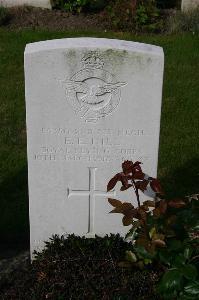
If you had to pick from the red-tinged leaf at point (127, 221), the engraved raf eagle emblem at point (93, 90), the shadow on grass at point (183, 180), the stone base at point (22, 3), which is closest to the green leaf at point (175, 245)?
the red-tinged leaf at point (127, 221)

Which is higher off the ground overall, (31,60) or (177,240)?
(31,60)

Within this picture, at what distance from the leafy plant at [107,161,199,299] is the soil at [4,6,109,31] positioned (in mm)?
5731

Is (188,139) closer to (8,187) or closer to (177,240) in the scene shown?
(8,187)

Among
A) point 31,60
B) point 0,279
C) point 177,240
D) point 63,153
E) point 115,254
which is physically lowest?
point 0,279

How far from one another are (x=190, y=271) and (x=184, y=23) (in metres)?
6.47

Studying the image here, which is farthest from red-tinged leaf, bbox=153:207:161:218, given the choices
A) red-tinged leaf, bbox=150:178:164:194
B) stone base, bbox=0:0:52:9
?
stone base, bbox=0:0:52:9

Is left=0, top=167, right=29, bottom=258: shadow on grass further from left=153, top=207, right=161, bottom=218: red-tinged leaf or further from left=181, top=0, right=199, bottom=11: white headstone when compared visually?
left=181, top=0, right=199, bottom=11: white headstone

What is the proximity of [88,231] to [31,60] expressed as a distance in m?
1.29

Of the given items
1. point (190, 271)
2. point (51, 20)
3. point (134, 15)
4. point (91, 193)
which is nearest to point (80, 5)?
point (51, 20)

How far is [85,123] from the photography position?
12.7 ft

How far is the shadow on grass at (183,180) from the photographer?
5.45 meters

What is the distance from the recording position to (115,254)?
409cm

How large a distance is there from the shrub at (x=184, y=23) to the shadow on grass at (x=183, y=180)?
3705mm

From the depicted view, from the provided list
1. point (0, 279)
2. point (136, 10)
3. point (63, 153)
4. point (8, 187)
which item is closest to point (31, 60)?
point (63, 153)
